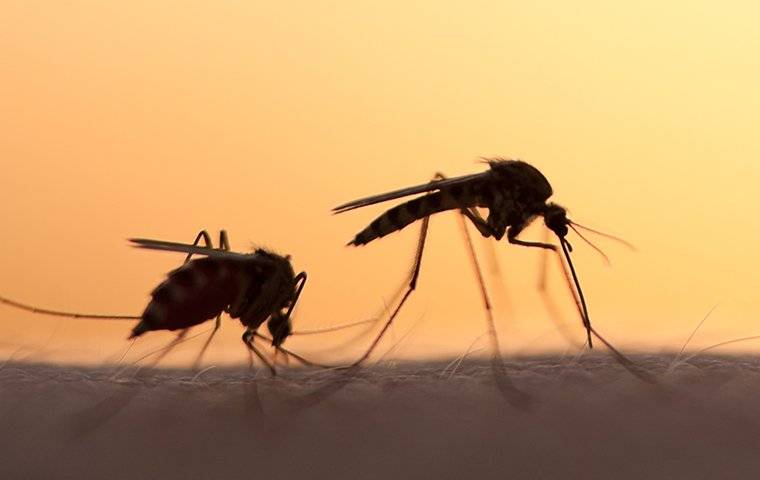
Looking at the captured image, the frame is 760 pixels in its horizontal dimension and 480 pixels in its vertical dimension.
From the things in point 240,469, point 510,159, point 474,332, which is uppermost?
point 510,159

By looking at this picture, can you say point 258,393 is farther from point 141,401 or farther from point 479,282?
point 479,282

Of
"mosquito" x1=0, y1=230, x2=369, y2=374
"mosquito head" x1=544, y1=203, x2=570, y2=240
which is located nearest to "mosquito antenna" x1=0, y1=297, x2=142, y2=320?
"mosquito" x1=0, y1=230, x2=369, y2=374

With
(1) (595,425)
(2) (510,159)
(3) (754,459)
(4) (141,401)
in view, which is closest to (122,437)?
(4) (141,401)

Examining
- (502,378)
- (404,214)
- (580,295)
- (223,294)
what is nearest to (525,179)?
(404,214)

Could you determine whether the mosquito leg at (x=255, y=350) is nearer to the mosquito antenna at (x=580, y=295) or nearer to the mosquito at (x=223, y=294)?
the mosquito at (x=223, y=294)

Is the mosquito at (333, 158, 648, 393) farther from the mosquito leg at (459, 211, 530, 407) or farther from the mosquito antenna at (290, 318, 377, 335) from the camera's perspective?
the mosquito leg at (459, 211, 530, 407)

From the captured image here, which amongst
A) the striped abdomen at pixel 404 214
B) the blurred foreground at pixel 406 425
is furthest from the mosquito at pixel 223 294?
the blurred foreground at pixel 406 425
